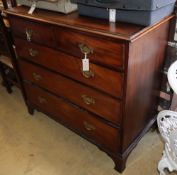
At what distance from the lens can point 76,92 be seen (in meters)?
1.35

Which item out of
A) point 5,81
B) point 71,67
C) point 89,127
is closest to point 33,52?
point 71,67

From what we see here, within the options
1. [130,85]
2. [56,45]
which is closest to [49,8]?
[56,45]

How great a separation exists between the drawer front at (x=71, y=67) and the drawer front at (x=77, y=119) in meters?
0.26

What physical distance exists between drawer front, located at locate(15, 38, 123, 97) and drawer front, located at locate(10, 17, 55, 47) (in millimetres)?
45

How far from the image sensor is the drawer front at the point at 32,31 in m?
1.27

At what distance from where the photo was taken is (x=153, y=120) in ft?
5.31

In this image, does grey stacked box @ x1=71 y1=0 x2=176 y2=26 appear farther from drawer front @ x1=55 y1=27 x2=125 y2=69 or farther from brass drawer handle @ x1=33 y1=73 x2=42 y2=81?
brass drawer handle @ x1=33 y1=73 x2=42 y2=81

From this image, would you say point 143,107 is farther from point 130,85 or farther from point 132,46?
point 132,46

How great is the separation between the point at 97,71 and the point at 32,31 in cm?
52

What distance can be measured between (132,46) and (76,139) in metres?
0.98

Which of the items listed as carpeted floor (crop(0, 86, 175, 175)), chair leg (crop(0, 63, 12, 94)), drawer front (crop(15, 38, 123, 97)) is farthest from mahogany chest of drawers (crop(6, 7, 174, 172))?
chair leg (crop(0, 63, 12, 94))

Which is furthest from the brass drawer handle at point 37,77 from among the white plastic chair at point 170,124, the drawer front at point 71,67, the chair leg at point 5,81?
the white plastic chair at point 170,124

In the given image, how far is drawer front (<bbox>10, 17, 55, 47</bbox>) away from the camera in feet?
4.15

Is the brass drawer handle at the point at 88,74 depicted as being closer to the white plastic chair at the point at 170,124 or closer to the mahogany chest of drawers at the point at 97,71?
the mahogany chest of drawers at the point at 97,71
